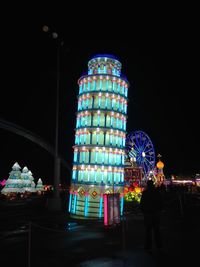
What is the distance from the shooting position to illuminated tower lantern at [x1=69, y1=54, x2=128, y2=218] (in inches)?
977

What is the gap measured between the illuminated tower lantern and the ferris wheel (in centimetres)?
2815

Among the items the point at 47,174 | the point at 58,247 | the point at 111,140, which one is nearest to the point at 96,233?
the point at 58,247

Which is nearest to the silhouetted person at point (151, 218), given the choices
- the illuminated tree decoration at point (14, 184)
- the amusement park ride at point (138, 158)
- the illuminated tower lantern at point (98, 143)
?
the illuminated tower lantern at point (98, 143)

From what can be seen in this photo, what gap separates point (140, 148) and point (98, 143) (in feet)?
100

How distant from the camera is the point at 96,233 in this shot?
47.4 ft

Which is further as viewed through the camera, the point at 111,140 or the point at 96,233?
the point at 111,140

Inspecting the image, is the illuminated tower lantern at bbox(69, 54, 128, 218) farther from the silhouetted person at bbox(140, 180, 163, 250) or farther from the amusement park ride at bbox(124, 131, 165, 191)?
the amusement park ride at bbox(124, 131, 165, 191)

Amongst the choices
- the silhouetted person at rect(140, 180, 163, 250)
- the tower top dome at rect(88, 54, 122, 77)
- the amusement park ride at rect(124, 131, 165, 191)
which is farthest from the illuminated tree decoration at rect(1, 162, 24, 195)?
the silhouetted person at rect(140, 180, 163, 250)

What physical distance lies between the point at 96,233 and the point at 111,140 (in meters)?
11.7

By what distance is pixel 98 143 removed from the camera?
24969mm

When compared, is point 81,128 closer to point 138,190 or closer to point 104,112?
point 104,112

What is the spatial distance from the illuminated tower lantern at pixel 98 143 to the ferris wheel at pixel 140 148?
2815 cm

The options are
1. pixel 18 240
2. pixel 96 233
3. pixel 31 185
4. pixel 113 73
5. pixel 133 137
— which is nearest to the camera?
pixel 18 240

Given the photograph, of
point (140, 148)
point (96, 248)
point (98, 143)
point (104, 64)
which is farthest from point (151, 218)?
point (140, 148)
